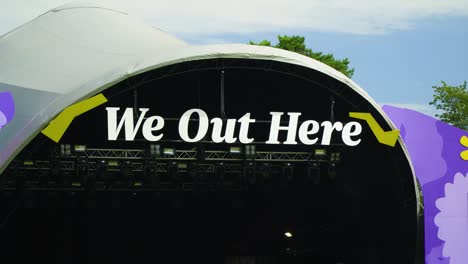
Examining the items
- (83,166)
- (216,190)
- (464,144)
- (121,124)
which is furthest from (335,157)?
(83,166)

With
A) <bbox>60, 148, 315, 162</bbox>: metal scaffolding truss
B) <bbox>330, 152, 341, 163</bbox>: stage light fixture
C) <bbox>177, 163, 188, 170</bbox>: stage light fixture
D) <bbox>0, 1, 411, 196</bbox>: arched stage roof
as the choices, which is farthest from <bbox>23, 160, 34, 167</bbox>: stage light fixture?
<bbox>330, 152, 341, 163</bbox>: stage light fixture

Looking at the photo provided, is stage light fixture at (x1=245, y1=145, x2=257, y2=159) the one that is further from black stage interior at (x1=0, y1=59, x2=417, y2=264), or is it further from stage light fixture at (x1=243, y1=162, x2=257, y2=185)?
stage light fixture at (x1=243, y1=162, x2=257, y2=185)

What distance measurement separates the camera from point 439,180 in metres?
25.8

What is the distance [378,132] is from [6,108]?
1106 centimetres

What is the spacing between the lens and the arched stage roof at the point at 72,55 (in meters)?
22.0

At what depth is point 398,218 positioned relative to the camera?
83.1 ft

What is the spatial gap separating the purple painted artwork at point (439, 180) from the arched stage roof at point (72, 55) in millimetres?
1922

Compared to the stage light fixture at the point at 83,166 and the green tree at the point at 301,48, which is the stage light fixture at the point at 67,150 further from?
the green tree at the point at 301,48

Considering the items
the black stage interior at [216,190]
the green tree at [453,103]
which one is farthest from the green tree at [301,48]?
the black stage interior at [216,190]

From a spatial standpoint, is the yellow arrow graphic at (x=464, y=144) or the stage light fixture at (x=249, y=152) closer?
the stage light fixture at (x=249, y=152)

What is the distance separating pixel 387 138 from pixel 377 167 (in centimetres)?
207

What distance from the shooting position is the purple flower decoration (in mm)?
25672

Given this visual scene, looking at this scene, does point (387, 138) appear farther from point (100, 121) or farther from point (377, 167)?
point (100, 121)

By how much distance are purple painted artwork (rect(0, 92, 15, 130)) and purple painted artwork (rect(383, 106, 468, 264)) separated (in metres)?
11.1
